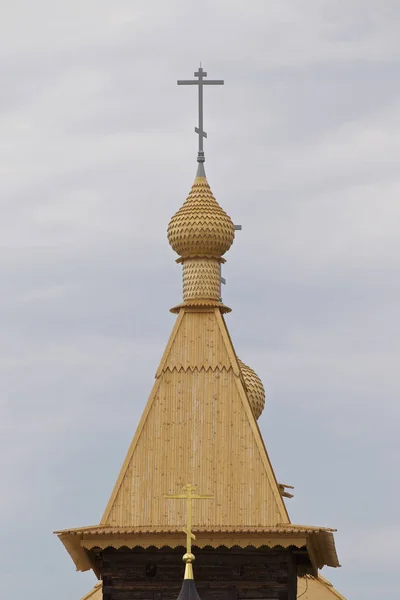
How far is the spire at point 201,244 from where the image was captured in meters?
39.3

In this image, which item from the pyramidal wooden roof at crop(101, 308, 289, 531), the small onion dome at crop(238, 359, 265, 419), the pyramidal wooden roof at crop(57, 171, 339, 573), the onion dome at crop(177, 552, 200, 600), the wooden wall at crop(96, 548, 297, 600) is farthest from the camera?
the small onion dome at crop(238, 359, 265, 419)

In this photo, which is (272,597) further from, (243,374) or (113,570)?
(243,374)

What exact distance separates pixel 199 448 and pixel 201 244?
4.13m

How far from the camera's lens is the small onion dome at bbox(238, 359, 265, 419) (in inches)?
1665

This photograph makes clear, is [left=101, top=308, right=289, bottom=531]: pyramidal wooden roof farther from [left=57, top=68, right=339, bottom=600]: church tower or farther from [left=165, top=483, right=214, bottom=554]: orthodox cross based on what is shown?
[left=165, top=483, right=214, bottom=554]: orthodox cross

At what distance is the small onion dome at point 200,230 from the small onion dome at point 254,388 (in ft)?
10.9

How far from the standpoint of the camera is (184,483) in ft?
121

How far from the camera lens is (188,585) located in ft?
111

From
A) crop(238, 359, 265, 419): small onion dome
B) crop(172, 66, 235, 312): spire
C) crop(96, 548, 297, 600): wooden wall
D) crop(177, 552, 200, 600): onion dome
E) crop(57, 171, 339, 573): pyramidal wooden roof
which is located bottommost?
crop(177, 552, 200, 600): onion dome

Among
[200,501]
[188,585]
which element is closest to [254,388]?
[200,501]

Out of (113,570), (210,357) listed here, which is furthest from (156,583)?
(210,357)

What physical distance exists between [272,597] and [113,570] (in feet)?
8.90

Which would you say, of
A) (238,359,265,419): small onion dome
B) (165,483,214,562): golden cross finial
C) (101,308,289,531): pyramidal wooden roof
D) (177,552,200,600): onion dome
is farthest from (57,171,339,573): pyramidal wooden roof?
(238,359,265,419): small onion dome

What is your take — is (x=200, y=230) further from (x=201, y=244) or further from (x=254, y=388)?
(x=254, y=388)
